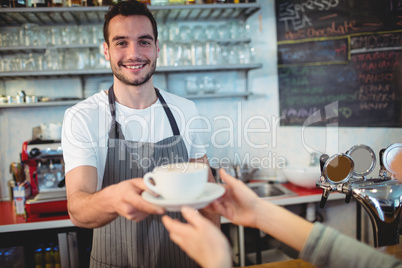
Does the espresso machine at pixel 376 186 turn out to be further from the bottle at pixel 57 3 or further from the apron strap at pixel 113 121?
the bottle at pixel 57 3

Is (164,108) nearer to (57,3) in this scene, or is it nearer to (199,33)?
(199,33)

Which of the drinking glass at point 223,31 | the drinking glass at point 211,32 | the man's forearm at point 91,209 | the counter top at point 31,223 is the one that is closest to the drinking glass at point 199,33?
the drinking glass at point 211,32

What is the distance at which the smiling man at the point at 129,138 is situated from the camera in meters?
1.42

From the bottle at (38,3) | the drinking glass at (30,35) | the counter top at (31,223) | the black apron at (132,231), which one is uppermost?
the bottle at (38,3)

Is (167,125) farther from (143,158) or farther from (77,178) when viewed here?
(77,178)

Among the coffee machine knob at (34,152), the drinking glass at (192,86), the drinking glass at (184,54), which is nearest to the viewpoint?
the coffee machine knob at (34,152)

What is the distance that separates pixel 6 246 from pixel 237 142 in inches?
75.8

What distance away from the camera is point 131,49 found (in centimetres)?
158

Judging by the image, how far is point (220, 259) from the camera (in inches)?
24.1

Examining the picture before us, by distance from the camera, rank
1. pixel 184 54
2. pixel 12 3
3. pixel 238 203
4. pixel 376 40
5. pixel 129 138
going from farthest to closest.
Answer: pixel 184 54
pixel 12 3
pixel 376 40
pixel 129 138
pixel 238 203

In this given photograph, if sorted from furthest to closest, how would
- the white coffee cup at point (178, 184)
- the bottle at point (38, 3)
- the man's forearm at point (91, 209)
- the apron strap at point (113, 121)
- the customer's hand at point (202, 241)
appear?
the bottle at point (38, 3), the apron strap at point (113, 121), the man's forearm at point (91, 209), the white coffee cup at point (178, 184), the customer's hand at point (202, 241)

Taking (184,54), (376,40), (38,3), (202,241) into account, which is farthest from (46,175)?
(376,40)

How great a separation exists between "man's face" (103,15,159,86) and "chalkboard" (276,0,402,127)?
154cm

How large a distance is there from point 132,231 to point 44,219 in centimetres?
96
